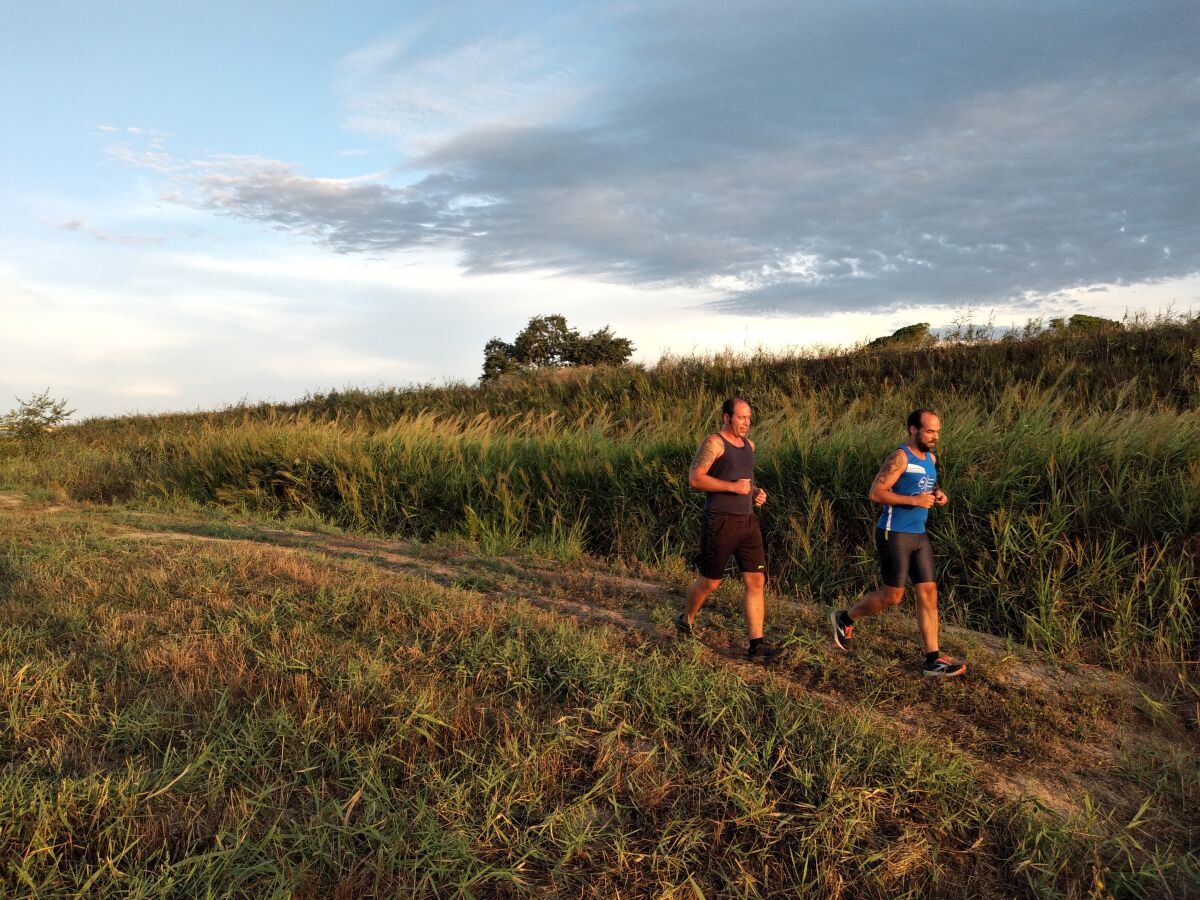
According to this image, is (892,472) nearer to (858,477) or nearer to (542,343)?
(858,477)

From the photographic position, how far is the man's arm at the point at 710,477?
5.38 m

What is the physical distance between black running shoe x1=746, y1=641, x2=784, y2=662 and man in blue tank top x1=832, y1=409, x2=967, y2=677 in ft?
2.41

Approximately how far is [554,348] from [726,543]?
37.7 m

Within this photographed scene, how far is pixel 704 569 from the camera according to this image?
5.53 m

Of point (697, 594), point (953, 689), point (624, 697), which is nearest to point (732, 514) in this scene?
point (697, 594)

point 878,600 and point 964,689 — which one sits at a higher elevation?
point 878,600

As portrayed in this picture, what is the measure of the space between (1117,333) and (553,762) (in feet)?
46.6

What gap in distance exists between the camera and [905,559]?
17.3 feet

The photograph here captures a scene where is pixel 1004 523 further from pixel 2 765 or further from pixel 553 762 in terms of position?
Result: pixel 2 765

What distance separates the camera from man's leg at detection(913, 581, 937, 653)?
5184 mm

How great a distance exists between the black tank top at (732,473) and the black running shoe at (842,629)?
3.21 ft

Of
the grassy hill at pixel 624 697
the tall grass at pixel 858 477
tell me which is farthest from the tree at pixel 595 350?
the grassy hill at pixel 624 697

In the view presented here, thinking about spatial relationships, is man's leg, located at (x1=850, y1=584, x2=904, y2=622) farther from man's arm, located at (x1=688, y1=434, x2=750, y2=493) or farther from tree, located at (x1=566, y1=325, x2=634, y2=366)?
tree, located at (x1=566, y1=325, x2=634, y2=366)

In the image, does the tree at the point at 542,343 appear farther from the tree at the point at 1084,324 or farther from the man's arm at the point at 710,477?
the man's arm at the point at 710,477
